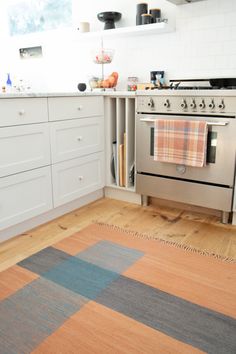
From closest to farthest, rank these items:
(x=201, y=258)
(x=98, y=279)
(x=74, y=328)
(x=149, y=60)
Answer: (x=74, y=328)
(x=98, y=279)
(x=201, y=258)
(x=149, y=60)

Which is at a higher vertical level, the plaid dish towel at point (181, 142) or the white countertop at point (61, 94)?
the white countertop at point (61, 94)

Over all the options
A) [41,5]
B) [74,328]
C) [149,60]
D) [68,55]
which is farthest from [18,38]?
[74,328]

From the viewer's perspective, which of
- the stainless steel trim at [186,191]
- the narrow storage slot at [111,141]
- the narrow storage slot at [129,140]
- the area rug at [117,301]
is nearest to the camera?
the area rug at [117,301]

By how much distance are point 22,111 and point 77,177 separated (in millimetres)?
681

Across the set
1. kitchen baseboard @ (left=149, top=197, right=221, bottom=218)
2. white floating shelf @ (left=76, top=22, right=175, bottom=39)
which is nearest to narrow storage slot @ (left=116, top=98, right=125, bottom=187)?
kitchen baseboard @ (left=149, top=197, right=221, bottom=218)

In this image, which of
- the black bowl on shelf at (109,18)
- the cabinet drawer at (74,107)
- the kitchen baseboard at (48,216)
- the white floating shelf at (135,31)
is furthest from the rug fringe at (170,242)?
the black bowl on shelf at (109,18)

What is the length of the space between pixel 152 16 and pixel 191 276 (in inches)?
81.2

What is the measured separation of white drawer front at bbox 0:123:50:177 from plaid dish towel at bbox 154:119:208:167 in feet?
2.47

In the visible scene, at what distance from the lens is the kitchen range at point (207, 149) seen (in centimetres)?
199

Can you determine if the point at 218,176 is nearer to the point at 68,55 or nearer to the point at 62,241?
the point at 62,241

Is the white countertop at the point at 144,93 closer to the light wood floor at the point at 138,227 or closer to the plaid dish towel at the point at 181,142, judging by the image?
the plaid dish towel at the point at 181,142

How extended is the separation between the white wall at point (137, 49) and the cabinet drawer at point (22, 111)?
3.94 feet

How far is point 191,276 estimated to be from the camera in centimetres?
156

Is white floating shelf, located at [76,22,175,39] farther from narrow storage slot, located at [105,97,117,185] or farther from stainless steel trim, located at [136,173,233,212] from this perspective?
stainless steel trim, located at [136,173,233,212]
